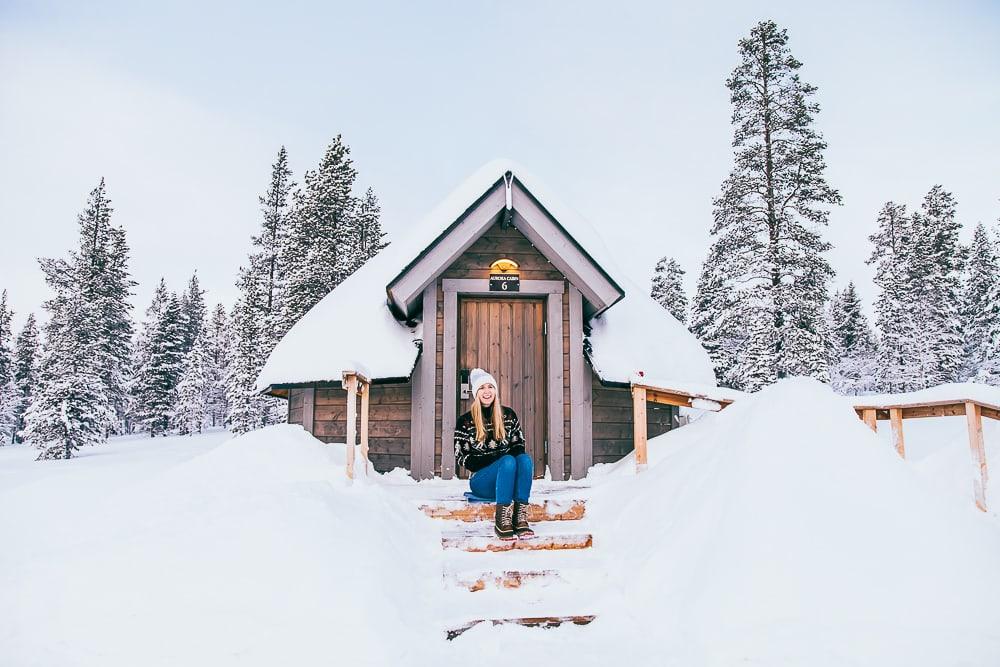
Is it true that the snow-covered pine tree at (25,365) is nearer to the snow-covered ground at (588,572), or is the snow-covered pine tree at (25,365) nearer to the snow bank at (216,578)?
the snow bank at (216,578)

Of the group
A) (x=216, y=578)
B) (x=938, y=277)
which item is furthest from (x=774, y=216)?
Answer: (x=216, y=578)

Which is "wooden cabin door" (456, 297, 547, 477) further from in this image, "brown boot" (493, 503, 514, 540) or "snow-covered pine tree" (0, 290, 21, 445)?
"snow-covered pine tree" (0, 290, 21, 445)

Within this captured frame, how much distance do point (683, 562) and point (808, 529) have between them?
0.78 m

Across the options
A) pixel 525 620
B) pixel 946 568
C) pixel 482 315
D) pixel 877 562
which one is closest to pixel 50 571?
pixel 525 620

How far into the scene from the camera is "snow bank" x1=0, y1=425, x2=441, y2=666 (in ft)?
Result: 8.82

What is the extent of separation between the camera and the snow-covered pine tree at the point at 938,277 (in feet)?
78.8

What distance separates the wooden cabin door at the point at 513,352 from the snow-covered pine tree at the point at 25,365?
4186 cm

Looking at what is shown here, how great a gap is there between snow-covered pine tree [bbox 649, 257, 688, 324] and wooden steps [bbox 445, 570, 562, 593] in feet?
78.5

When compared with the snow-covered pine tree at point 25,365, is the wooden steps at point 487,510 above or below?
below

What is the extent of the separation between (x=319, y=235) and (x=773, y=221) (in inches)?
605

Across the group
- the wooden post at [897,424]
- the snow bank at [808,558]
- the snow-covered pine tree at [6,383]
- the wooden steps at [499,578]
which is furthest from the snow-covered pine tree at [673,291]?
the snow-covered pine tree at [6,383]

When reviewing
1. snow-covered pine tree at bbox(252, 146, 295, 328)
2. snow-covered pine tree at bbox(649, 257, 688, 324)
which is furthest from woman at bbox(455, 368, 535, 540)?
snow-covered pine tree at bbox(649, 257, 688, 324)

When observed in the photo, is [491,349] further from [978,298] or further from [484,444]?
[978,298]

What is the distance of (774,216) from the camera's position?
1720 cm
